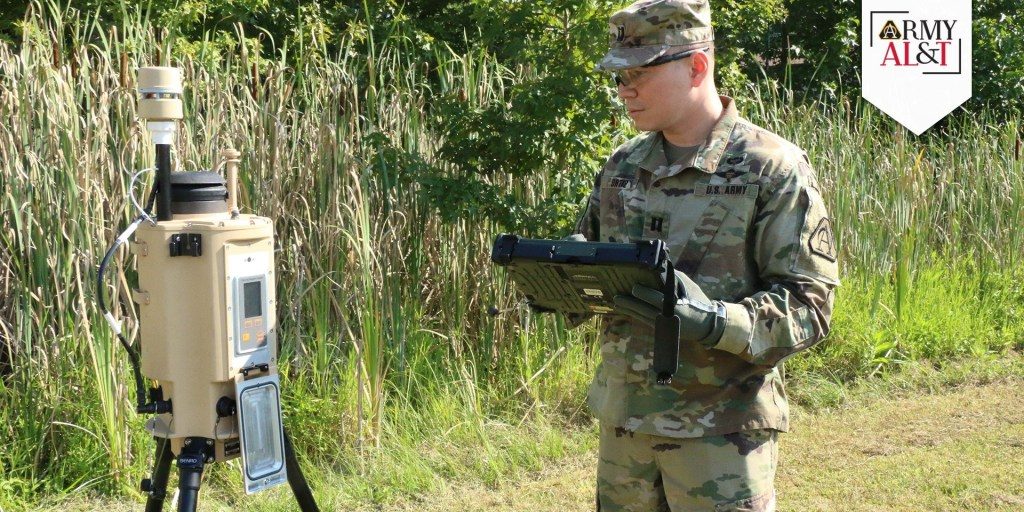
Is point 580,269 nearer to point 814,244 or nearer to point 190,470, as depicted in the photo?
point 814,244

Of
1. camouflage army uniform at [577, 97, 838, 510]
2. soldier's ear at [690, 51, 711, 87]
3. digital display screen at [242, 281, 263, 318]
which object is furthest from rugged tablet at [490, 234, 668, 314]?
digital display screen at [242, 281, 263, 318]

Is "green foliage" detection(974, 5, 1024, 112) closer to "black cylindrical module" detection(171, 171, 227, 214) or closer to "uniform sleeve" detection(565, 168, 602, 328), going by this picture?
"uniform sleeve" detection(565, 168, 602, 328)

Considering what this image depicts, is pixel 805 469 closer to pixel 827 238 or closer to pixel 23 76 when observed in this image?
pixel 827 238

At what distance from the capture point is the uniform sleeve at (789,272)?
2260 mm

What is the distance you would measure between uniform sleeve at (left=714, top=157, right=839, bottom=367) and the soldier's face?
272mm

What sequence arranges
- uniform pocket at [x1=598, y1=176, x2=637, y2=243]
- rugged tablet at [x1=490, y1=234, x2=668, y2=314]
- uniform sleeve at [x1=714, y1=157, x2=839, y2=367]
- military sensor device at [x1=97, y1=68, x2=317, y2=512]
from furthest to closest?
military sensor device at [x1=97, y1=68, x2=317, y2=512] → uniform pocket at [x1=598, y1=176, x2=637, y2=243] → uniform sleeve at [x1=714, y1=157, x2=839, y2=367] → rugged tablet at [x1=490, y1=234, x2=668, y2=314]

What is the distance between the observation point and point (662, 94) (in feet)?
7.77

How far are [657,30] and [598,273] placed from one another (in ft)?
1.95

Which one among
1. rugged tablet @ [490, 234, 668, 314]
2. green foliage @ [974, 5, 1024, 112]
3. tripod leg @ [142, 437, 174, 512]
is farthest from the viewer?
green foliage @ [974, 5, 1024, 112]

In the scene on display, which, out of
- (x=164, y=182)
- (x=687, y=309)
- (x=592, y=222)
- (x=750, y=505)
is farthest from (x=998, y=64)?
(x=164, y=182)

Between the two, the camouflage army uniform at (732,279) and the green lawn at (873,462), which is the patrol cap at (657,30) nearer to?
the camouflage army uniform at (732,279)

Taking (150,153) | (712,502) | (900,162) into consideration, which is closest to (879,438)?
(900,162)

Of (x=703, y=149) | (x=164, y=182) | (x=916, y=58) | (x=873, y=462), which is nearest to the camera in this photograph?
(x=703, y=149)

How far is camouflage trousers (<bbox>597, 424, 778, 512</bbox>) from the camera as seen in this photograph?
237cm
